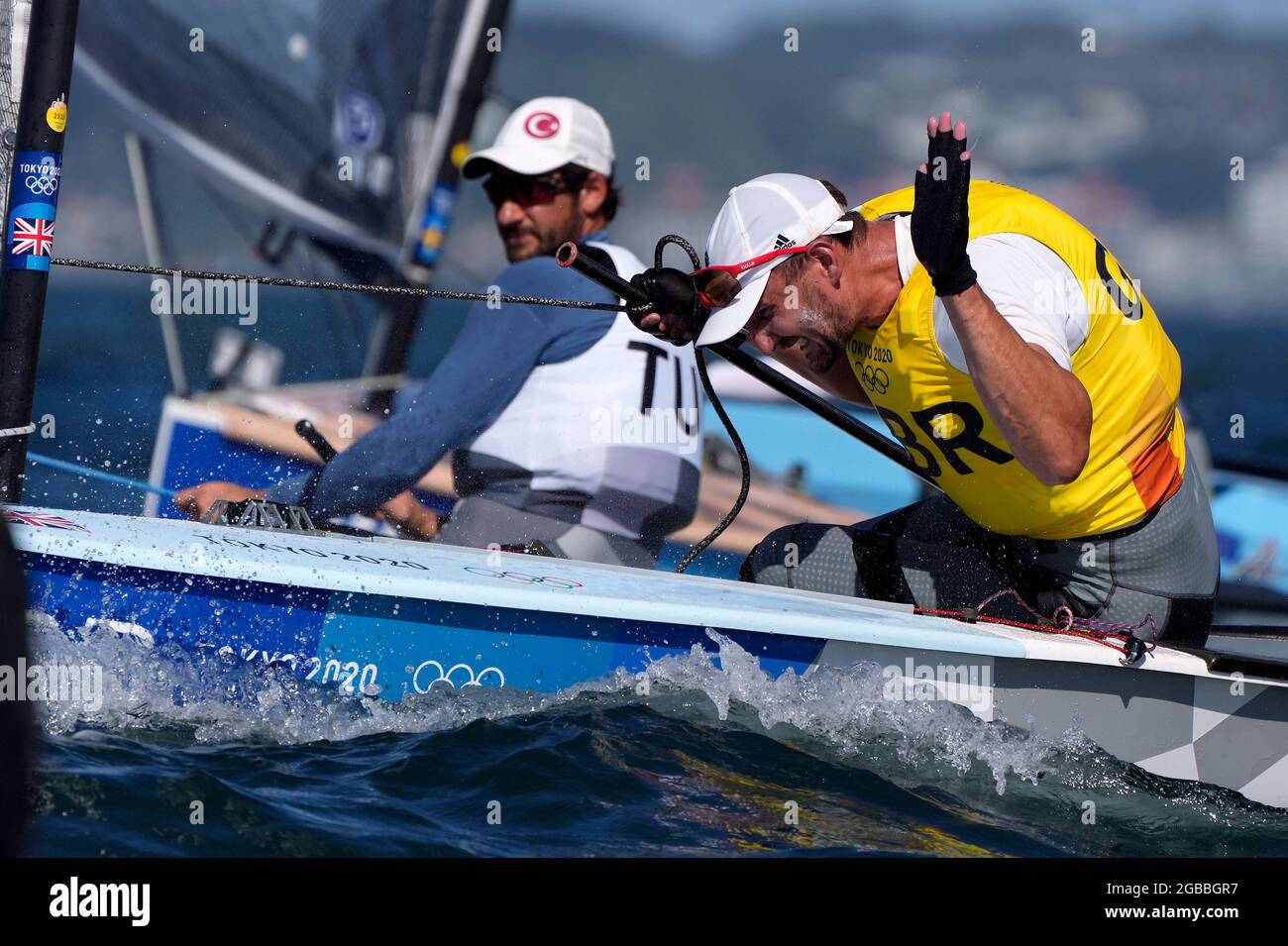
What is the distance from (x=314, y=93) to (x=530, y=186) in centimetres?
279

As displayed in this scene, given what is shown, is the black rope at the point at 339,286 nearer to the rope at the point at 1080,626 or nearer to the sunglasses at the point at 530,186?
the sunglasses at the point at 530,186

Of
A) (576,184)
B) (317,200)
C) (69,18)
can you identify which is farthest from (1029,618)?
(317,200)

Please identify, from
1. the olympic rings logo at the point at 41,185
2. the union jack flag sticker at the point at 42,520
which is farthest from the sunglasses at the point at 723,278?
the olympic rings logo at the point at 41,185

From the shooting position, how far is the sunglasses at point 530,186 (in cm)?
306

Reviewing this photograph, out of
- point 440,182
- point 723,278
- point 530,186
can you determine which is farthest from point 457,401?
point 440,182

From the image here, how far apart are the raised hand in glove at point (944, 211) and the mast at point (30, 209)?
4.86 ft

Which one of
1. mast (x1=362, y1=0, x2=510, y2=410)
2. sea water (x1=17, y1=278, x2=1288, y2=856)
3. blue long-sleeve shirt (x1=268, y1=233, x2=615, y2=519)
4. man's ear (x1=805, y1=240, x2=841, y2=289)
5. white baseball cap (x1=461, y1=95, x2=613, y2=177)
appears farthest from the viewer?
mast (x1=362, y1=0, x2=510, y2=410)

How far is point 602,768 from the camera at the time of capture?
6.63 ft

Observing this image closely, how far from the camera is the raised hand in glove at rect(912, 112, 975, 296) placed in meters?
1.81

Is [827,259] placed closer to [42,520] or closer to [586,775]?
[586,775]

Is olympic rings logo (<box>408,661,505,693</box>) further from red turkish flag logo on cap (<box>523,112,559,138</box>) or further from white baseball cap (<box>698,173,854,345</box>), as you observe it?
red turkish flag logo on cap (<box>523,112,559,138</box>)

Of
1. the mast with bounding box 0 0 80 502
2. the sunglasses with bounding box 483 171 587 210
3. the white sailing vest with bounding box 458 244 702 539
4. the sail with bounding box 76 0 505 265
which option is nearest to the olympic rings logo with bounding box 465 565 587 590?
Result: the white sailing vest with bounding box 458 244 702 539

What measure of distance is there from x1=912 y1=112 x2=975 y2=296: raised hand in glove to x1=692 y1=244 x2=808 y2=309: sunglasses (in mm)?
316
